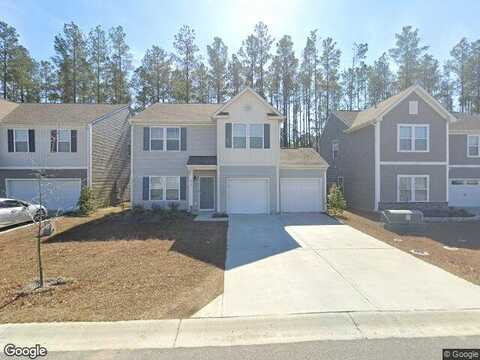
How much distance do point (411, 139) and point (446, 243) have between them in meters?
9.71

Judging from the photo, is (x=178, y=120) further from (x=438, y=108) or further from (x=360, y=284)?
(x=438, y=108)

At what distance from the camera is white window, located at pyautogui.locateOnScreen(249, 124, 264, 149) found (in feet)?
56.1

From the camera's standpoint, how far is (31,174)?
18469 mm

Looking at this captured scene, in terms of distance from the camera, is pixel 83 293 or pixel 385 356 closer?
pixel 385 356

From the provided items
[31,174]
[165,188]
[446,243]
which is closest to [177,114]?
[165,188]

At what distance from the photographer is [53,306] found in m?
5.37

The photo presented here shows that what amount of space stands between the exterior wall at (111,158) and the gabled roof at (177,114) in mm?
3861

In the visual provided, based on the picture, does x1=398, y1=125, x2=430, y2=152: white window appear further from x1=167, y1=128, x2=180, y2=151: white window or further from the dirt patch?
→ x1=167, y1=128, x2=180, y2=151: white window

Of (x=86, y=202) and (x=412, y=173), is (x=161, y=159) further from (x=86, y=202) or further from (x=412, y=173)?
(x=412, y=173)

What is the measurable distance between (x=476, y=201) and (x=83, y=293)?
997 inches

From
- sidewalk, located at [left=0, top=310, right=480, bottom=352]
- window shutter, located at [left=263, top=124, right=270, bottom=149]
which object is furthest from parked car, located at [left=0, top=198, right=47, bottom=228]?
window shutter, located at [left=263, top=124, right=270, bottom=149]

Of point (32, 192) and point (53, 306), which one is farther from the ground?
point (32, 192)

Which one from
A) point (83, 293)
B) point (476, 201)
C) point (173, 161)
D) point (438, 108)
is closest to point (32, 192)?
point (173, 161)

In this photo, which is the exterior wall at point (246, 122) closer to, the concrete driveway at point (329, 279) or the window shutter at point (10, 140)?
the concrete driveway at point (329, 279)
